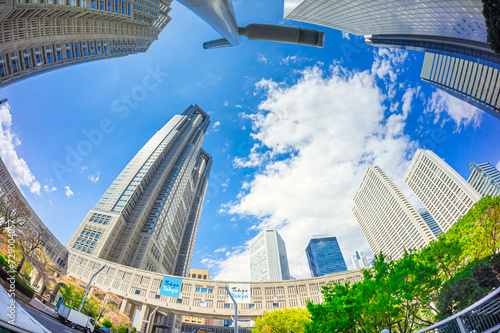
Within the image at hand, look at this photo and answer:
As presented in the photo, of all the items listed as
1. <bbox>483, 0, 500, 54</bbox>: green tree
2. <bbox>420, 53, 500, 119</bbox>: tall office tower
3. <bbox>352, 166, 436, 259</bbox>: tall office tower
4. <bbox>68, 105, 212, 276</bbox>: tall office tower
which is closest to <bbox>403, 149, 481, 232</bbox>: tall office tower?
<bbox>352, 166, 436, 259</bbox>: tall office tower

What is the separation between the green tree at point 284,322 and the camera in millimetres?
34031

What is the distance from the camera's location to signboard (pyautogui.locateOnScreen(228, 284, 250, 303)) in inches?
2083

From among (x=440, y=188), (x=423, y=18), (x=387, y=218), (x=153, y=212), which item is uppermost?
(x=440, y=188)

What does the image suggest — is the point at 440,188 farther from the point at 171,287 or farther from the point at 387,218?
the point at 171,287

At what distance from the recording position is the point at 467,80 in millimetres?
81750

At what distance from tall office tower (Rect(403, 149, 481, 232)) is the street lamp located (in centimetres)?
16177

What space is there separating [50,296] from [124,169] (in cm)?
7438

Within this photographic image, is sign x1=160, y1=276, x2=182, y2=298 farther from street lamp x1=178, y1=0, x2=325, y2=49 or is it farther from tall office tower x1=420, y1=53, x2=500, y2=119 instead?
tall office tower x1=420, y1=53, x2=500, y2=119

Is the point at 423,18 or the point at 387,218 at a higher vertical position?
the point at 387,218

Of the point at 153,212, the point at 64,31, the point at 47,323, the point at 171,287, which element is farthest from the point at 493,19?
the point at 153,212

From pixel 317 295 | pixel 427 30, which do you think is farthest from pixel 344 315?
pixel 427 30

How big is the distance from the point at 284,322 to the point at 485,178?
200 metres

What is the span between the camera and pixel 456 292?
15219 millimetres

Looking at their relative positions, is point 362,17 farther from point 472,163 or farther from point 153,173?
point 472,163
